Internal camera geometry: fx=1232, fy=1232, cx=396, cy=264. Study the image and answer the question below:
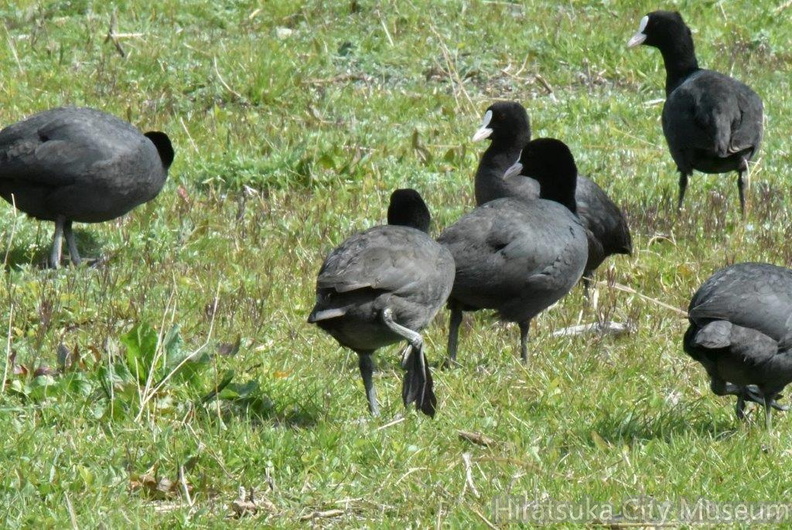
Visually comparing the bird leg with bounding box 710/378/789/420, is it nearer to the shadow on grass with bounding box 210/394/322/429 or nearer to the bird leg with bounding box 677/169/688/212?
the shadow on grass with bounding box 210/394/322/429

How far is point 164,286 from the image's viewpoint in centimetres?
753

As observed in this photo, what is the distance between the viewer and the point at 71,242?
8203 mm

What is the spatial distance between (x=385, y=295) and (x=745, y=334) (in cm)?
153

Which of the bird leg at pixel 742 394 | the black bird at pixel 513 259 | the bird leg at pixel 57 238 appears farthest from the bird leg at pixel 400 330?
the bird leg at pixel 57 238

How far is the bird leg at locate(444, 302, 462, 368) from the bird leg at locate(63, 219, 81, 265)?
2670 mm

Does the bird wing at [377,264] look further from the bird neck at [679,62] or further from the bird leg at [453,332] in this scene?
the bird neck at [679,62]

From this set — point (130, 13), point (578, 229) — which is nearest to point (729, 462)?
point (578, 229)

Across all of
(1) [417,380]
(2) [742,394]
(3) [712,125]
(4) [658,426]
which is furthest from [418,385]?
(3) [712,125]

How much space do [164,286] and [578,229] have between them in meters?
2.53

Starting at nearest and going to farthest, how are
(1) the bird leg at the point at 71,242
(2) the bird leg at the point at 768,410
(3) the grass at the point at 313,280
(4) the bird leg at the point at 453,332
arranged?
(3) the grass at the point at 313,280
(2) the bird leg at the point at 768,410
(4) the bird leg at the point at 453,332
(1) the bird leg at the point at 71,242

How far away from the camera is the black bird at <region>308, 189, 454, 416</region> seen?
5367mm

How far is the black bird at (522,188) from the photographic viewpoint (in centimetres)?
815

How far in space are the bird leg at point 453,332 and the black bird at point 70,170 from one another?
2612 mm

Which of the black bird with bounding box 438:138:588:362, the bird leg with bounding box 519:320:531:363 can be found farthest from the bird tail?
the bird leg with bounding box 519:320:531:363
